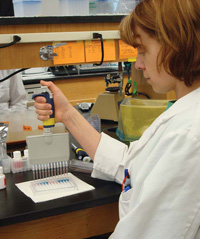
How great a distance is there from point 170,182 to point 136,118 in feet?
3.10

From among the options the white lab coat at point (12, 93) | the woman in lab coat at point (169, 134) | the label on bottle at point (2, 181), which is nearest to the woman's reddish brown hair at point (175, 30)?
the woman in lab coat at point (169, 134)

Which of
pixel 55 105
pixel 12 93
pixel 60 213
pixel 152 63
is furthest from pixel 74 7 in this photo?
pixel 12 93

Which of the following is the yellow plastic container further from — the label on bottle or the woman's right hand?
the label on bottle

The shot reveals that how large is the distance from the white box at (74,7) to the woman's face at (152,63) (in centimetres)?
81

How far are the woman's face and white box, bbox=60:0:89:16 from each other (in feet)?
2.66

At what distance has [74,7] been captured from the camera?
1.78 m

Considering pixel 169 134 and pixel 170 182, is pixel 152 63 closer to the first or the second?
pixel 169 134

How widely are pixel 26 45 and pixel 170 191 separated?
1032mm

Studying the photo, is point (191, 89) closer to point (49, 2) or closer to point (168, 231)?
point (168, 231)

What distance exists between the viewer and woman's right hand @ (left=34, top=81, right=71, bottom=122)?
137 centimetres

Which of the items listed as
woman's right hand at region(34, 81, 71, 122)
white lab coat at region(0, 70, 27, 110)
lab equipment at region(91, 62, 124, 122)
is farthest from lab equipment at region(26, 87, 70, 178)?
white lab coat at region(0, 70, 27, 110)

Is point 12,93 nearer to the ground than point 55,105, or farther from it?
nearer to the ground

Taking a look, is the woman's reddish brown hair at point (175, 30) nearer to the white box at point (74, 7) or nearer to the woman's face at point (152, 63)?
the woman's face at point (152, 63)

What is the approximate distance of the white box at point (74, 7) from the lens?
176 cm
